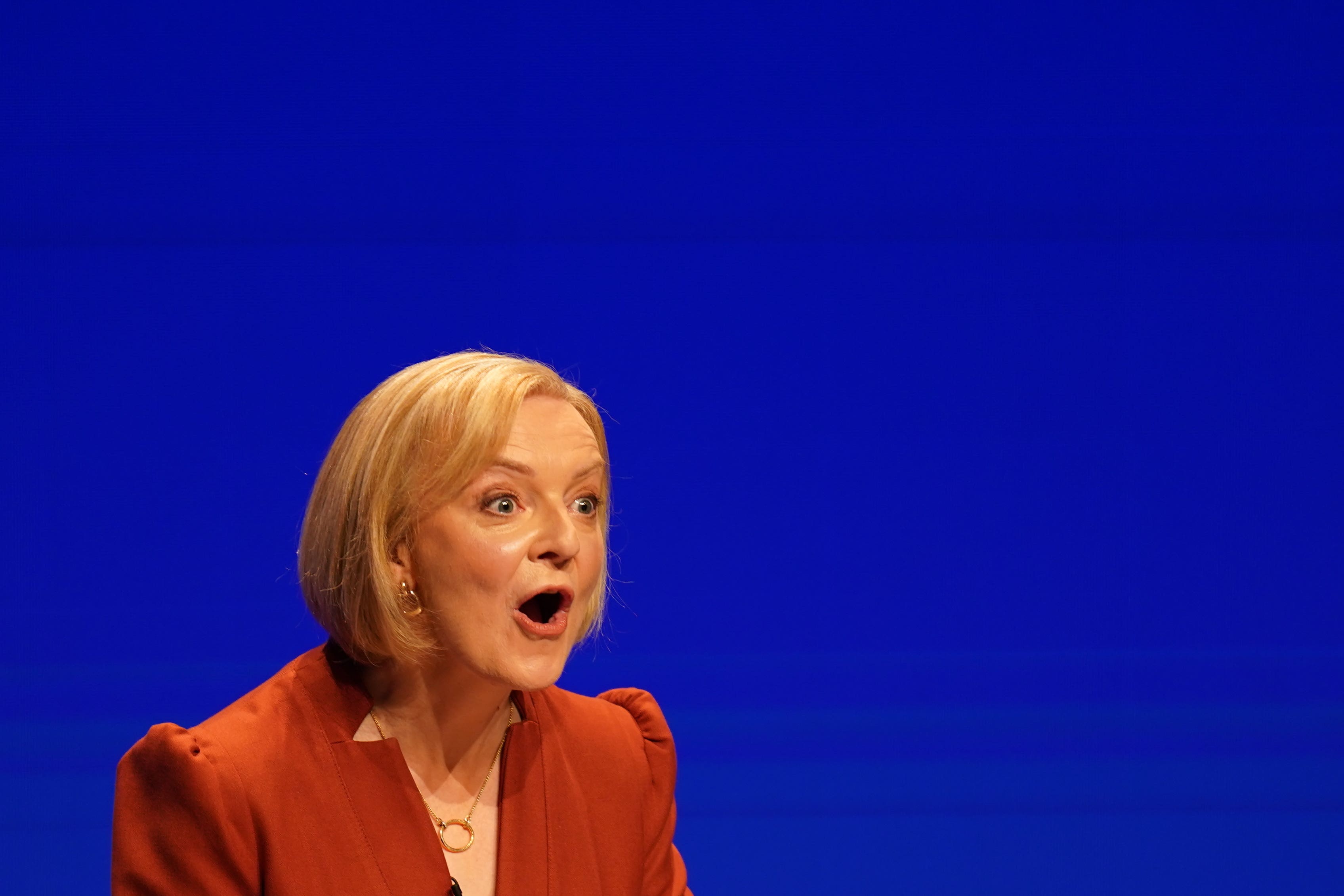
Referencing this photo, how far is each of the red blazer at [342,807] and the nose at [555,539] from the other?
0.87 feet

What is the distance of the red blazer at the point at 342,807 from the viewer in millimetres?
1295

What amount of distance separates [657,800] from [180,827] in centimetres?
57

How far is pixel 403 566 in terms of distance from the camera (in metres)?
1.39

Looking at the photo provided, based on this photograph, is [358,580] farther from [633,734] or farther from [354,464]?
[633,734]

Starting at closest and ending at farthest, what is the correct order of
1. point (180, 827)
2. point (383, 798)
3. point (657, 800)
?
point (180, 827) < point (383, 798) < point (657, 800)

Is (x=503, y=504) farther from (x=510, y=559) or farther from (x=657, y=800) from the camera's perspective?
(x=657, y=800)

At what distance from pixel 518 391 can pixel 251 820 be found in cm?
48

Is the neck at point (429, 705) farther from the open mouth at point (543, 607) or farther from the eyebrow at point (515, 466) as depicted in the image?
the eyebrow at point (515, 466)

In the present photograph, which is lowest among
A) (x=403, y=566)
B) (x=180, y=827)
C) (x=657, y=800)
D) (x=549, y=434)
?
(x=180, y=827)

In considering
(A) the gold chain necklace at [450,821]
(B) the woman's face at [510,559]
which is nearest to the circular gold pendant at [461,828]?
(A) the gold chain necklace at [450,821]

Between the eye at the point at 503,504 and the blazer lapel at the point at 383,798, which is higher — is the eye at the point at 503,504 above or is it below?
above

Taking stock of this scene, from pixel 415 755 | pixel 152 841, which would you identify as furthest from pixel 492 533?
pixel 152 841

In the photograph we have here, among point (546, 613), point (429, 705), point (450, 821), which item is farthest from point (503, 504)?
point (450, 821)

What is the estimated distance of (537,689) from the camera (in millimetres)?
1401
